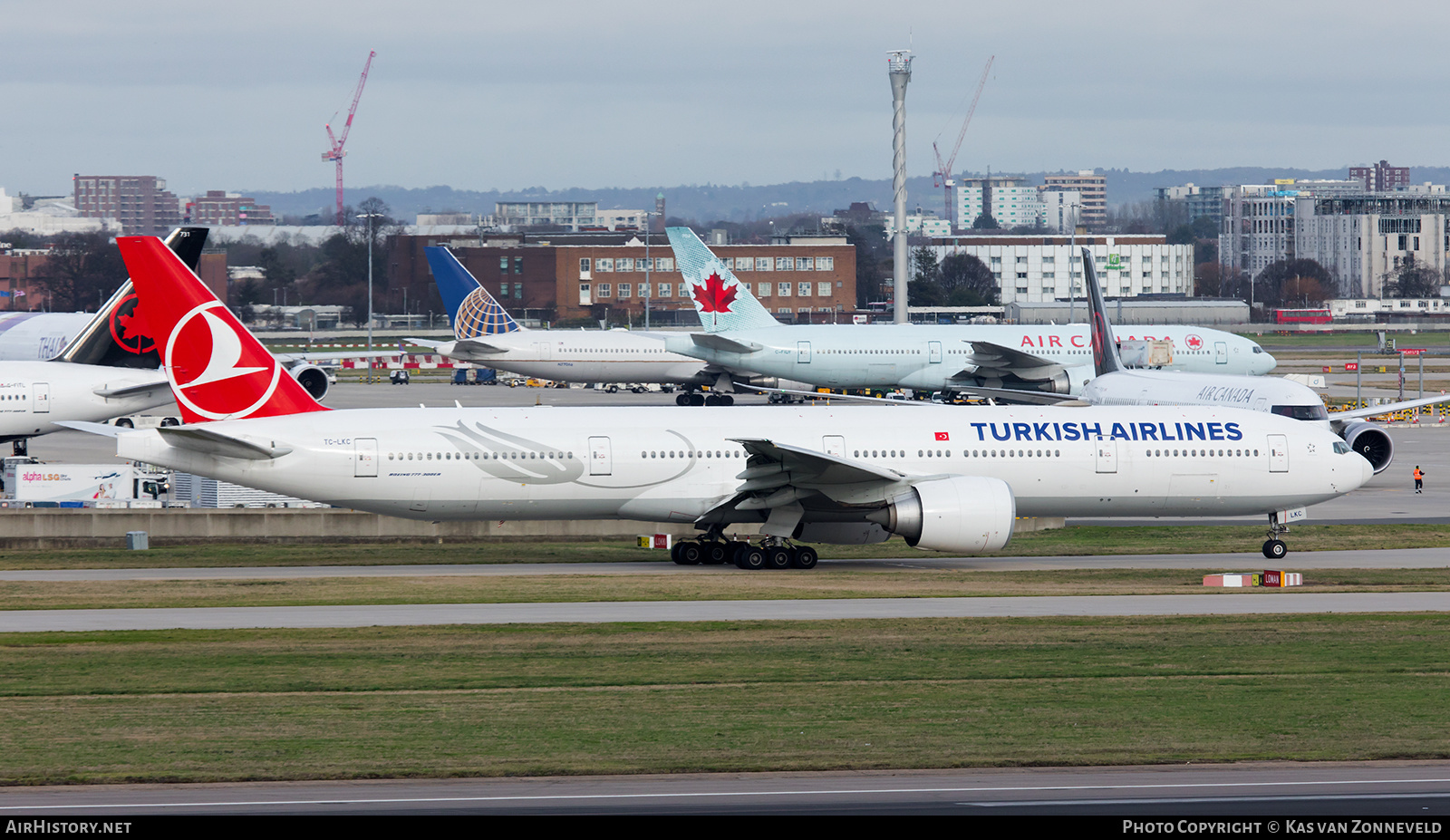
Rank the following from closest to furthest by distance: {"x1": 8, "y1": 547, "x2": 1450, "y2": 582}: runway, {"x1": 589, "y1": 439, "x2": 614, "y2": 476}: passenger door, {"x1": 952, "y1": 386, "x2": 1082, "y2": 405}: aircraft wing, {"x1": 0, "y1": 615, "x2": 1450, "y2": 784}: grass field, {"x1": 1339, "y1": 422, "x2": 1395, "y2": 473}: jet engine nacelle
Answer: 1. {"x1": 0, "y1": 615, "x2": 1450, "y2": 784}: grass field
2. {"x1": 8, "y1": 547, "x2": 1450, "y2": 582}: runway
3. {"x1": 589, "y1": 439, "x2": 614, "y2": 476}: passenger door
4. {"x1": 1339, "y1": 422, "x2": 1395, "y2": 473}: jet engine nacelle
5. {"x1": 952, "y1": 386, "x2": 1082, "y2": 405}: aircraft wing

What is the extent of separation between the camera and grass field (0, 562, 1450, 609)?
3127cm

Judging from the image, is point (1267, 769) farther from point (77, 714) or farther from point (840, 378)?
point (840, 378)

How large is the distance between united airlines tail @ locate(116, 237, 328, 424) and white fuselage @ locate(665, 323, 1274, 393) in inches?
1890

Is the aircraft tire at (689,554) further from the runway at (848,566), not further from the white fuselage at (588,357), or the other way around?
the white fuselage at (588,357)

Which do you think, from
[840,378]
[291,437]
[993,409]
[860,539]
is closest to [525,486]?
[291,437]

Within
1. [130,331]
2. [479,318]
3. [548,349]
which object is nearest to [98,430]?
[130,331]

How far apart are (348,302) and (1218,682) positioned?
598 feet

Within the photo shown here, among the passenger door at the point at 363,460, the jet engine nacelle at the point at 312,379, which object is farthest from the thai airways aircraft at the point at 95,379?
the passenger door at the point at 363,460

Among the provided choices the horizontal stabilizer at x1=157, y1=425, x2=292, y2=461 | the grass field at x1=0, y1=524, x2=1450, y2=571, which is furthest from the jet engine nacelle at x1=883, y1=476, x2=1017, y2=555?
the horizontal stabilizer at x1=157, y1=425, x2=292, y2=461

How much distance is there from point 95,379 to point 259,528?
9.95 meters

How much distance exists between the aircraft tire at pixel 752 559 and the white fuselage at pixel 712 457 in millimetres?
1349

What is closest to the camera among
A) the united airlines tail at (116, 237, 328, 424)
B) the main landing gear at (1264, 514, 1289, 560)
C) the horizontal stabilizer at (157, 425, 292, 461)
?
the horizontal stabilizer at (157, 425, 292, 461)

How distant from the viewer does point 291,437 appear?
114 ft

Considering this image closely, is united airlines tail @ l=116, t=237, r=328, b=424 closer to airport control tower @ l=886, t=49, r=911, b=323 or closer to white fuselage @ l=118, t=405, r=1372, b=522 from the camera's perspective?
white fuselage @ l=118, t=405, r=1372, b=522
